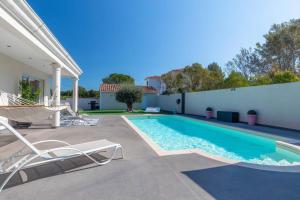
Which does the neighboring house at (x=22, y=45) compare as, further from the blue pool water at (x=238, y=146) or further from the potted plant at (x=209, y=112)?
the potted plant at (x=209, y=112)

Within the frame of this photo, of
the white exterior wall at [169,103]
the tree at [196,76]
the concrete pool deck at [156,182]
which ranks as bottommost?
the concrete pool deck at [156,182]

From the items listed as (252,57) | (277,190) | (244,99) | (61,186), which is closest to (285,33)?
(252,57)

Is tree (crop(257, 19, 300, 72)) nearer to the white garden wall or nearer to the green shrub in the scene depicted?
the green shrub

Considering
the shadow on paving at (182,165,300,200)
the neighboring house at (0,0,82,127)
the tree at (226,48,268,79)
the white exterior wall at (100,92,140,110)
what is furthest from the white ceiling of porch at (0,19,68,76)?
the tree at (226,48,268,79)

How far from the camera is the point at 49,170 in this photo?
4.29 meters

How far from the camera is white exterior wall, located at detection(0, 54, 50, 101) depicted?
940cm

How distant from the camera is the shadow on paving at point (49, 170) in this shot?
380 centimetres

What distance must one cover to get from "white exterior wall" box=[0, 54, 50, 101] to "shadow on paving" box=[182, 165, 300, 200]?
9377 mm

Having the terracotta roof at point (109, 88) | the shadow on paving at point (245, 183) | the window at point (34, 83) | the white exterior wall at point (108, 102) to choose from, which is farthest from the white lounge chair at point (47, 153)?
the terracotta roof at point (109, 88)

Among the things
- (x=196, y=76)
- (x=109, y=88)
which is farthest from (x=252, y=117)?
(x=109, y=88)

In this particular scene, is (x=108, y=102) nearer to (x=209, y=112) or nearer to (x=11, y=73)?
(x=209, y=112)

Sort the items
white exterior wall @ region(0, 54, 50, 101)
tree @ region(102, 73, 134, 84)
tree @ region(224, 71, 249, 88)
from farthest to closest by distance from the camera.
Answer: tree @ region(102, 73, 134, 84) → tree @ region(224, 71, 249, 88) → white exterior wall @ region(0, 54, 50, 101)

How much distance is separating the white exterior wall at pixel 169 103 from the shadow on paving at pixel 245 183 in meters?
20.0

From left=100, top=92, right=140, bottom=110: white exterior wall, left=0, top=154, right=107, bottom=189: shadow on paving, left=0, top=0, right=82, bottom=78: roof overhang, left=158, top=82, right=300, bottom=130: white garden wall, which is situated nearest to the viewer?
left=0, top=154, right=107, bottom=189: shadow on paving
